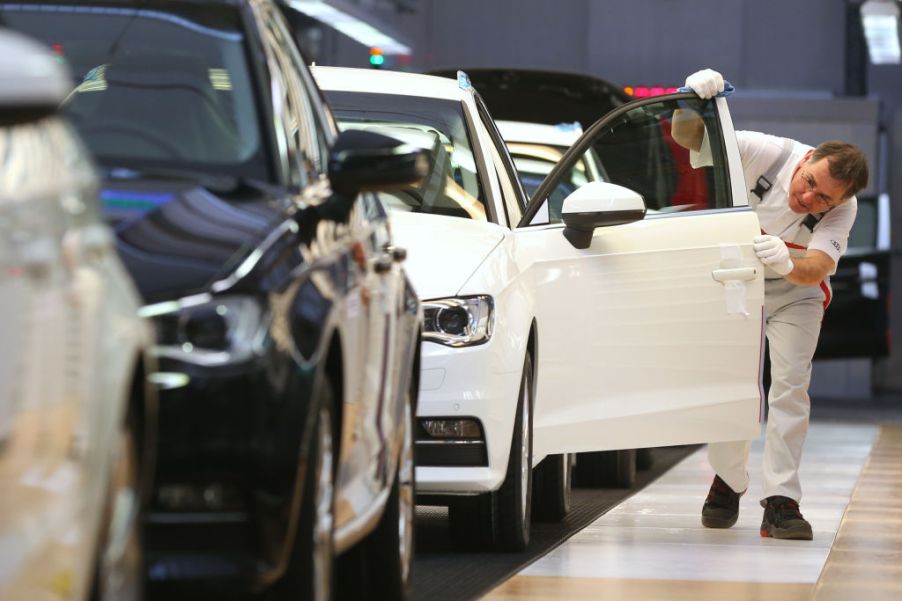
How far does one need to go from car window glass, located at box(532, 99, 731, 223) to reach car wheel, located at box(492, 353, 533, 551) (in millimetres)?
1187

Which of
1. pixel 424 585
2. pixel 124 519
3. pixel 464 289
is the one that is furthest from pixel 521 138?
pixel 124 519

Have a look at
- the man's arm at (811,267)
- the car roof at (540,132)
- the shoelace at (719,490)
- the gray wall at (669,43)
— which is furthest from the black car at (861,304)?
the man's arm at (811,267)

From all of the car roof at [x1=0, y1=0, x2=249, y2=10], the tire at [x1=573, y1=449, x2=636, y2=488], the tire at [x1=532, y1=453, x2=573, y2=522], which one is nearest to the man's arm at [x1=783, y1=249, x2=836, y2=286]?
the tire at [x1=532, y1=453, x2=573, y2=522]

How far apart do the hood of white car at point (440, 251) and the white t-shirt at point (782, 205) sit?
1481 mm

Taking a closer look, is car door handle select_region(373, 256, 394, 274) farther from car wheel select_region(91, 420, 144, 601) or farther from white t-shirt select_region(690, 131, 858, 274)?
white t-shirt select_region(690, 131, 858, 274)

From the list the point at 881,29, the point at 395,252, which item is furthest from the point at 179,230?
the point at 881,29

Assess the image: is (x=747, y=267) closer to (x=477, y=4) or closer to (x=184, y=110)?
(x=184, y=110)

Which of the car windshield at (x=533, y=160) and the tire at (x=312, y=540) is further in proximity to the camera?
the car windshield at (x=533, y=160)

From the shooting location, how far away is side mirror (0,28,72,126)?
3.06 m

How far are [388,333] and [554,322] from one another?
3.04 metres

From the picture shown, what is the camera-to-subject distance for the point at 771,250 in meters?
8.83

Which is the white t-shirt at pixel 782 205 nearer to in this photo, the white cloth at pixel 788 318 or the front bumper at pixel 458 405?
the white cloth at pixel 788 318

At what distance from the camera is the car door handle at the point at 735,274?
888cm

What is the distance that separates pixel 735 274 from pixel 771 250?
183 mm
